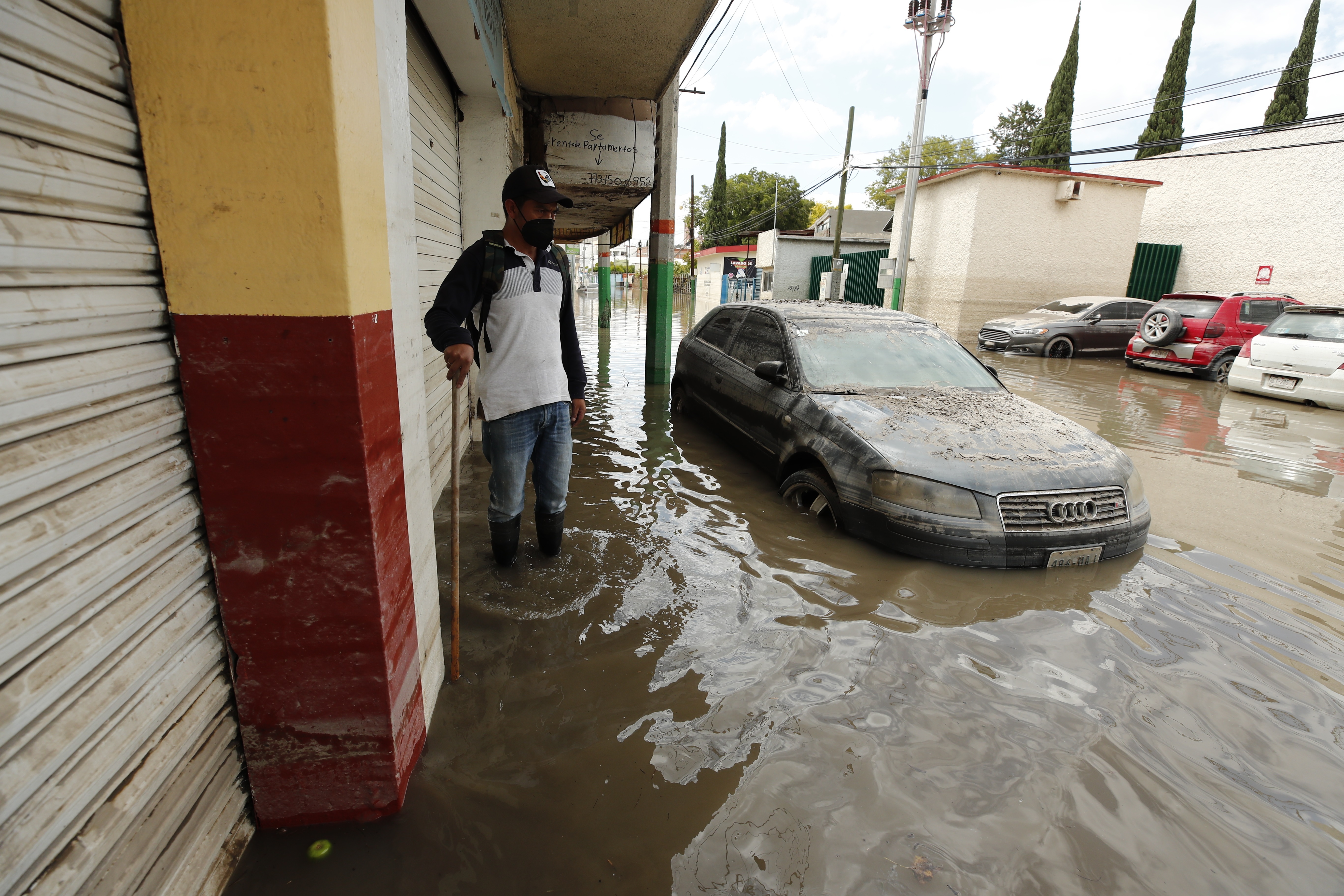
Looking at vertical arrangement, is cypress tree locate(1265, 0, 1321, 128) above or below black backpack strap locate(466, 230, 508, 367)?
above

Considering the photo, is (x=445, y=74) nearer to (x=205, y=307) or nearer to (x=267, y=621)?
(x=205, y=307)

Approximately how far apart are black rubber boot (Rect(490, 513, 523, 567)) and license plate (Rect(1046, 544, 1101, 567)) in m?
2.90

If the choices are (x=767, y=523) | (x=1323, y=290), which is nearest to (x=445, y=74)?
(x=767, y=523)

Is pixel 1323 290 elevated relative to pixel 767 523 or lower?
elevated

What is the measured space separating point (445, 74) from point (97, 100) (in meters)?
4.03

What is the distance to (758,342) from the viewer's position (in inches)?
220

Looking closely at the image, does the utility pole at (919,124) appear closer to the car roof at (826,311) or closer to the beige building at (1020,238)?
the beige building at (1020,238)

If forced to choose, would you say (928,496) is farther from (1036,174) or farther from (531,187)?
(1036,174)

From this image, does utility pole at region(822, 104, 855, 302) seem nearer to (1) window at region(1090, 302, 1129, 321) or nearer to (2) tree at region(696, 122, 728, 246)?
(1) window at region(1090, 302, 1129, 321)

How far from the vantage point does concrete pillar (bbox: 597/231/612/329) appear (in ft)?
61.4

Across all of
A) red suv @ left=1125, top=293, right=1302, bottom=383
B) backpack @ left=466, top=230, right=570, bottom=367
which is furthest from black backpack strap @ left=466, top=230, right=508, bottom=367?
red suv @ left=1125, top=293, right=1302, bottom=383

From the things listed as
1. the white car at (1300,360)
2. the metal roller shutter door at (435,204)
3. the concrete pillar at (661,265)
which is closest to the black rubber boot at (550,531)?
the metal roller shutter door at (435,204)

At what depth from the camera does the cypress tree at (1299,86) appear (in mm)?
24578

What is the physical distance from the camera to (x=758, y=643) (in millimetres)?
3020
